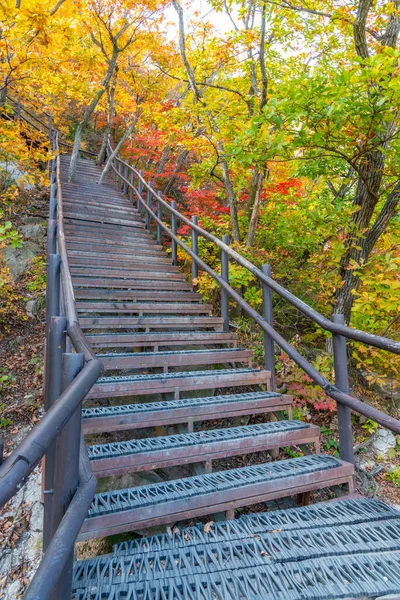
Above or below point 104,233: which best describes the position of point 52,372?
below

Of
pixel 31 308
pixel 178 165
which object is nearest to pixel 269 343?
pixel 31 308

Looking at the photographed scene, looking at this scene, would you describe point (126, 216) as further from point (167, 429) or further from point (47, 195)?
point (167, 429)

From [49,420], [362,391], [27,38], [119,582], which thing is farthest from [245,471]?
[27,38]

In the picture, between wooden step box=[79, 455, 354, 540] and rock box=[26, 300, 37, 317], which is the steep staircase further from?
rock box=[26, 300, 37, 317]

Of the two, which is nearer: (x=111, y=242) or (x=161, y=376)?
(x=161, y=376)

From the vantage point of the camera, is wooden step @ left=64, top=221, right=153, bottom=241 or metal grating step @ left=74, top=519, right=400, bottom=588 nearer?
metal grating step @ left=74, top=519, right=400, bottom=588

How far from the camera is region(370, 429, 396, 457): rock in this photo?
377 centimetres

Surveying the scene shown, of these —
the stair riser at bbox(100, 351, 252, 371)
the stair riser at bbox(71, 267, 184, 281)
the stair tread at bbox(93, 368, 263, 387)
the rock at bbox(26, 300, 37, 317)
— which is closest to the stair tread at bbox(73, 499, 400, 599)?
the stair tread at bbox(93, 368, 263, 387)

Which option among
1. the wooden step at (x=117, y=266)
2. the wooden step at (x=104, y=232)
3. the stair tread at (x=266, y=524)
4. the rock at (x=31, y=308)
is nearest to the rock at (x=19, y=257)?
the rock at (x=31, y=308)

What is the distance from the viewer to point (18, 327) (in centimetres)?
557

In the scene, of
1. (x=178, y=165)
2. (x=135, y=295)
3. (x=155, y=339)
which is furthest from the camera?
(x=178, y=165)

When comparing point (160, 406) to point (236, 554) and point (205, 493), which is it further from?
point (236, 554)

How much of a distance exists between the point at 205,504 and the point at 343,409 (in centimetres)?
112

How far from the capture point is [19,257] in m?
7.23
